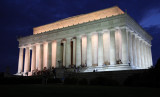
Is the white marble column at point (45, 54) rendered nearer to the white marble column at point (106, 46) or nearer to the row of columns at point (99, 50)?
the row of columns at point (99, 50)

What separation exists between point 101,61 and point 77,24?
42.9 ft

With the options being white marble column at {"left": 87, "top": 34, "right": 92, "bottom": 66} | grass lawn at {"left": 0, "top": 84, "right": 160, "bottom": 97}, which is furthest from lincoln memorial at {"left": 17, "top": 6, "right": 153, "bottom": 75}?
grass lawn at {"left": 0, "top": 84, "right": 160, "bottom": 97}

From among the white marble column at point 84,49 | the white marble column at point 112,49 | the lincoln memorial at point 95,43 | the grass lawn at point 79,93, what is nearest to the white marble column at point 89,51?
the lincoln memorial at point 95,43

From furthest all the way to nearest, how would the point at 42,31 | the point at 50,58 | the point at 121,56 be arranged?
the point at 42,31 < the point at 50,58 < the point at 121,56

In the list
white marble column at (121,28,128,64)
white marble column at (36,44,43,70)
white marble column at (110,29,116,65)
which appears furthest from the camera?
Answer: white marble column at (36,44,43,70)

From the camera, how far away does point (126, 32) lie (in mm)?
47188

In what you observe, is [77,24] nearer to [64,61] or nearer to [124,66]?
[64,61]

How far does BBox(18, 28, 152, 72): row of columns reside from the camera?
154ft

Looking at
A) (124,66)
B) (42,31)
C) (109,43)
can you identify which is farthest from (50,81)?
(42,31)

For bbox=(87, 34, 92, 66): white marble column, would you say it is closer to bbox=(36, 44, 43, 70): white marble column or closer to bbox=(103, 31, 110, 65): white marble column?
bbox=(103, 31, 110, 65): white marble column

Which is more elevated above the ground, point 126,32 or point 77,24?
point 77,24

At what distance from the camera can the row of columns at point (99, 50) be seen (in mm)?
46844

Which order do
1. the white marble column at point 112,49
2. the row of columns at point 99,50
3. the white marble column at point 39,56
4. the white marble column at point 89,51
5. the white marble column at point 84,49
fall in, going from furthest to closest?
the white marble column at point 39,56
the white marble column at point 84,49
the white marble column at point 89,51
the row of columns at point 99,50
the white marble column at point 112,49

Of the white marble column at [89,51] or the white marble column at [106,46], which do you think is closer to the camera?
the white marble column at [106,46]
